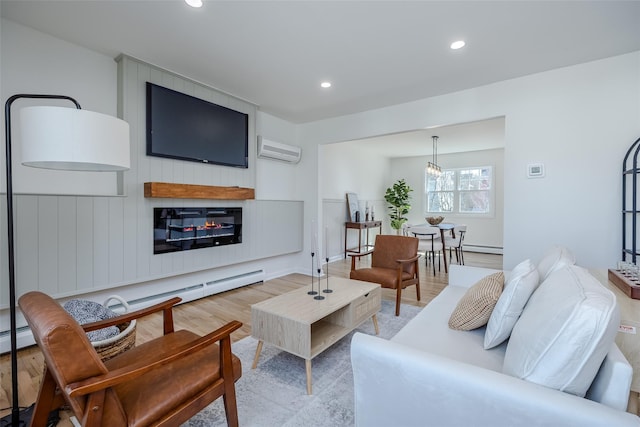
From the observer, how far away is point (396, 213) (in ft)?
26.3

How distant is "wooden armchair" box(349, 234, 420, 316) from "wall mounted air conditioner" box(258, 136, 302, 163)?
2.00m

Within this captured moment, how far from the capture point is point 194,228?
3398 millimetres

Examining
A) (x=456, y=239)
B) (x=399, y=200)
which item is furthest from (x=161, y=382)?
(x=399, y=200)

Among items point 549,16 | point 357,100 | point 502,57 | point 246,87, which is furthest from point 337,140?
point 549,16

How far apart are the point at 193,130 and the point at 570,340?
353 cm

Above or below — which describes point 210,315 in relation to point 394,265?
below

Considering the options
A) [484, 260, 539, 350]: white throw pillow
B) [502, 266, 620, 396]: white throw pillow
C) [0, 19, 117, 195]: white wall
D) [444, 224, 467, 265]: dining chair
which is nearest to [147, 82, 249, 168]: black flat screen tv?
[0, 19, 117, 195]: white wall

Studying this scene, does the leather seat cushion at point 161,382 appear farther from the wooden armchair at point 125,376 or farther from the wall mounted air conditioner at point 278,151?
the wall mounted air conditioner at point 278,151

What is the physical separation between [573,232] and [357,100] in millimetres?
2755

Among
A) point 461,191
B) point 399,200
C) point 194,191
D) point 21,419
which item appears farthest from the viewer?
point 399,200

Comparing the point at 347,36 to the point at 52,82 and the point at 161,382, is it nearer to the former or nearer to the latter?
the point at 52,82

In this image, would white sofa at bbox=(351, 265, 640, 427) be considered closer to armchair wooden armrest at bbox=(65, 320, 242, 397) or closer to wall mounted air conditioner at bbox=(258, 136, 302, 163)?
armchair wooden armrest at bbox=(65, 320, 242, 397)

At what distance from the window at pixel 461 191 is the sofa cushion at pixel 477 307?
609 cm

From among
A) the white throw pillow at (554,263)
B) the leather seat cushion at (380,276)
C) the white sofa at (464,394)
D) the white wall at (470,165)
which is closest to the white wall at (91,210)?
the leather seat cushion at (380,276)
